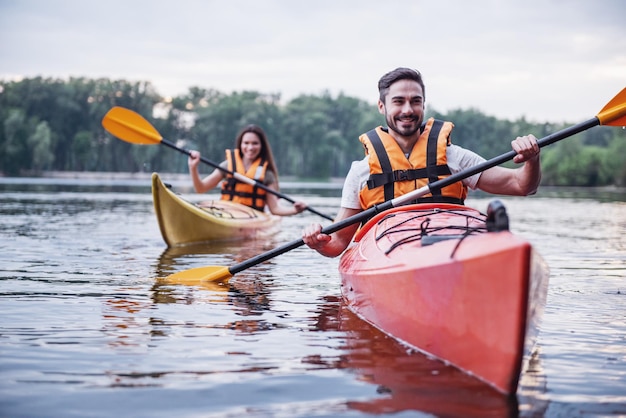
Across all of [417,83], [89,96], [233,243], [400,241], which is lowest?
[233,243]

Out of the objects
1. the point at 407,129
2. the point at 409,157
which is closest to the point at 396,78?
the point at 407,129

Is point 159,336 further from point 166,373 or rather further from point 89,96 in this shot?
point 89,96

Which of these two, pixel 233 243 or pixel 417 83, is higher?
pixel 417 83

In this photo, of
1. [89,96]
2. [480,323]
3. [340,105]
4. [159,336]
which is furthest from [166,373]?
[340,105]

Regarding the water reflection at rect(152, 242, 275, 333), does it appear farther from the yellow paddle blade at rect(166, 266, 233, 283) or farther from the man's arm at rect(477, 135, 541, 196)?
the man's arm at rect(477, 135, 541, 196)

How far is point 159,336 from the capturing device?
13.1ft

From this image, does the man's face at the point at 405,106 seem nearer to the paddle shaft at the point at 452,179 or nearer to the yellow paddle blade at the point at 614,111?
the paddle shaft at the point at 452,179

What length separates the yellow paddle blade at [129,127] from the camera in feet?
29.0

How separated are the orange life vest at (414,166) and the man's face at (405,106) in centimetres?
9

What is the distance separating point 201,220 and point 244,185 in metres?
1.25

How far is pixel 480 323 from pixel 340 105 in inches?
3578

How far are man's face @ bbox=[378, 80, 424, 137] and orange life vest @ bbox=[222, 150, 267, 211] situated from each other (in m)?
5.39

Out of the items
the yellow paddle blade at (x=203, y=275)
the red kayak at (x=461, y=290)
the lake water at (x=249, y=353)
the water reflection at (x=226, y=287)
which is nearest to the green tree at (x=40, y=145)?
the water reflection at (x=226, y=287)

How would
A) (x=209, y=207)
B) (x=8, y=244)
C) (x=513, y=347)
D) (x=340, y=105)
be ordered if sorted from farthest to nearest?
1. (x=340, y=105)
2. (x=209, y=207)
3. (x=8, y=244)
4. (x=513, y=347)
